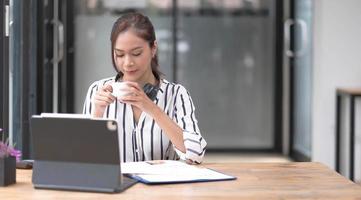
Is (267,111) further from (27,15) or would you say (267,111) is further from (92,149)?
(92,149)

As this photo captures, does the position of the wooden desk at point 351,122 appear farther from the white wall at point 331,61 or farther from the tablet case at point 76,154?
the tablet case at point 76,154

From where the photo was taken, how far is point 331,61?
494cm

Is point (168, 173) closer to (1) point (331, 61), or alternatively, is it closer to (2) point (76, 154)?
(2) point (76, 154)

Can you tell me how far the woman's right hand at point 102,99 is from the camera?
2146 millimetres

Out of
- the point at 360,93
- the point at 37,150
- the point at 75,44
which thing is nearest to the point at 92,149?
the point at 37,150

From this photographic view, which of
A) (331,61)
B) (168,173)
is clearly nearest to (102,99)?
(168,173)

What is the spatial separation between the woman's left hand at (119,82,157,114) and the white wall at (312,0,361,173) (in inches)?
120

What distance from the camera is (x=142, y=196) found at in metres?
1.58

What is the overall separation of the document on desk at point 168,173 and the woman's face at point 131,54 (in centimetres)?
43

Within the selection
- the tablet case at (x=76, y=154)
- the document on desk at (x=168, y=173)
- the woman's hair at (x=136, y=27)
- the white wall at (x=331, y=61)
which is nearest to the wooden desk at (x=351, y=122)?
the white wall at (x=331, y=61)

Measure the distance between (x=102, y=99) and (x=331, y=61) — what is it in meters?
3.16

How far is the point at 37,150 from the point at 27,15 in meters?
2.07

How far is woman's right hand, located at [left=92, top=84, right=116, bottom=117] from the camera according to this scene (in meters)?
2.15

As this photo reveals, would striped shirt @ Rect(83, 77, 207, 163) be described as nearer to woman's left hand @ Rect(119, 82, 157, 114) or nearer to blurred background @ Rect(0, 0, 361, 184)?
Answer: woman's left hand @ Rect(119, 82, 157, 114)
